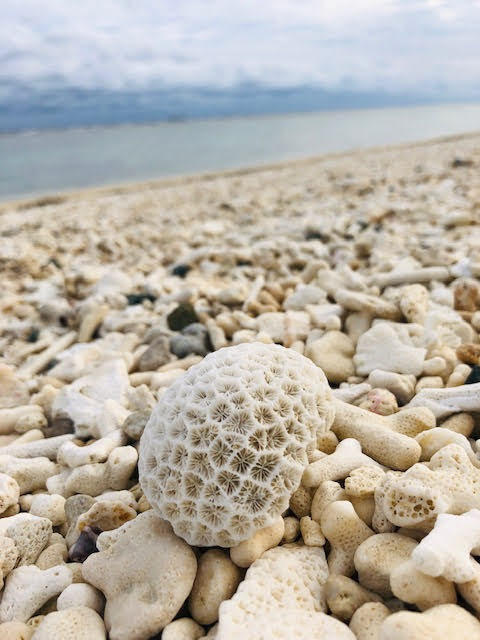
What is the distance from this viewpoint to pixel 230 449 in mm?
1882

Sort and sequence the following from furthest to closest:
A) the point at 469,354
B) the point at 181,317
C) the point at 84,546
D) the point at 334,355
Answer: the point at 181,317 < the point at 334,355 < the point at 469,354 < the point at 84,546

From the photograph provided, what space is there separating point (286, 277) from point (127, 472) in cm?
286

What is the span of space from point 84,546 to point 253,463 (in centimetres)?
81

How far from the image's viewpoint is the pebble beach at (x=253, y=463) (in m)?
1.74

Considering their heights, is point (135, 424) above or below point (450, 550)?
below

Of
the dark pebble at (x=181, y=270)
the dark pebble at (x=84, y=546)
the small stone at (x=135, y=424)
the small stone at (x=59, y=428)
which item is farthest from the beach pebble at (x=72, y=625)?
the dark pebble at (x=181, y=270)

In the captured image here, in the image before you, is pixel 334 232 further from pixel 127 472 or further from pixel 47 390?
pixel 127 472

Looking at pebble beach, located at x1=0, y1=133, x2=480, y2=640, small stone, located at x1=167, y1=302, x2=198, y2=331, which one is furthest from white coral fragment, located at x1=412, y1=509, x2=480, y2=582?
small stone, located at x1=167, y1=302, x2=198, y2=331

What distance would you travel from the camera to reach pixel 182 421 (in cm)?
198

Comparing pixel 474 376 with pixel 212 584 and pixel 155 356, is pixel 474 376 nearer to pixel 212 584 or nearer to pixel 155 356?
pixel 212 584

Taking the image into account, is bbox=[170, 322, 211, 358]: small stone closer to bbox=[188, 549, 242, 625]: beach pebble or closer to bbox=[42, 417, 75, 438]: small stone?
bbox=[42, 417, 75, 438]: small stone

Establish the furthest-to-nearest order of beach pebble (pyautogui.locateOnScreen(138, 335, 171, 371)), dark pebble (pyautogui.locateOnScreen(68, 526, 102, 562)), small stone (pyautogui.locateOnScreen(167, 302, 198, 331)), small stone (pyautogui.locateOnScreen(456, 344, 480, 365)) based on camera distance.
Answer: small stone (pyautogui.locateOnScreen(167, 302, 198, 331))
beach pebble (pyautogui.locateOnScreen(138, 335, 171, 371))
small stone (pyautogui.locateOnScreen(456, 344, 480, 365))
dark pebble (pyautogui.locateOnScreen(68, 526, 102, 562))

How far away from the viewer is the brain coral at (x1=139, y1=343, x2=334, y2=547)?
1885mm

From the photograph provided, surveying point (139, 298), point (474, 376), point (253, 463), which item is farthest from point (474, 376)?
point (139, 298)
